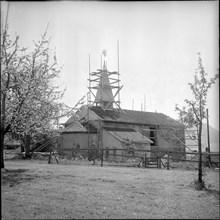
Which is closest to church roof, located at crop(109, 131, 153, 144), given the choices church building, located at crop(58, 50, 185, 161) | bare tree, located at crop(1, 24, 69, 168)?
church building, located at crop(58, 50, 185, 161)

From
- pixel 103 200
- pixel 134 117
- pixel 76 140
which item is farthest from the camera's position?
pixel 134 117

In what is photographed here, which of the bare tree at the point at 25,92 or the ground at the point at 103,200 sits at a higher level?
the bare tree at the point at 25,92

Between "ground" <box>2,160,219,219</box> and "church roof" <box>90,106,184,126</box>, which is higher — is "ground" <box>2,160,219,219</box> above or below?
below

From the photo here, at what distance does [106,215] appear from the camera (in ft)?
24.6

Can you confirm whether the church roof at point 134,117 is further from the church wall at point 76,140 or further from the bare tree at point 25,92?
the bare tree at point 25,92

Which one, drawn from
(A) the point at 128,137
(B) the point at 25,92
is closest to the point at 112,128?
(A) the point at 128,137

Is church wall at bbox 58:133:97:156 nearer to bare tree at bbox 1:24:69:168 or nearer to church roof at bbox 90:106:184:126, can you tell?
church roof at bbox 90:106:184:126

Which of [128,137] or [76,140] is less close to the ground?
[128,137]

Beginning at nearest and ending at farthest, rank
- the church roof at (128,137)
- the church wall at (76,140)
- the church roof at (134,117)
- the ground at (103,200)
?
the ground at (103,200) → the church roof at (128,137) → the church wall at (76,140) → the church roof at (134,117)

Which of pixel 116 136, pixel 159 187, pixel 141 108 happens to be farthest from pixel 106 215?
pixel 141 108

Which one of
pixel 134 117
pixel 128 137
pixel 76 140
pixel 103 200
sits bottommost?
pixel 103 200

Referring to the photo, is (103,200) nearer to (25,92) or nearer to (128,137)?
(25,92)

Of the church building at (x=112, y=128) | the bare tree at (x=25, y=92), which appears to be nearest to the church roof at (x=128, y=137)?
the church building at (x=112, y=128)

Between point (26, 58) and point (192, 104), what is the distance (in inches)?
397
